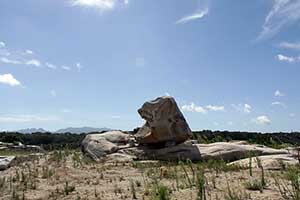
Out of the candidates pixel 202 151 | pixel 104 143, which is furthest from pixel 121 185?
pixel 104 143

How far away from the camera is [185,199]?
7465 mm

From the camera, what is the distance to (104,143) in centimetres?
1917

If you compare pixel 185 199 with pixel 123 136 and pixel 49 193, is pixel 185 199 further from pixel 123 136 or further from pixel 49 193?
pixel 123 136

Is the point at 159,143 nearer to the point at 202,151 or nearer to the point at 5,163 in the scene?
the point at 202,151

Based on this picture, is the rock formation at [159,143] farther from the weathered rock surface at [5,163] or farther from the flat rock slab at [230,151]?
the weathered rock surface at [5,163]

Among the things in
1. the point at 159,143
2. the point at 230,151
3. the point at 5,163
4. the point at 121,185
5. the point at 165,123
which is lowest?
the point at 121,185

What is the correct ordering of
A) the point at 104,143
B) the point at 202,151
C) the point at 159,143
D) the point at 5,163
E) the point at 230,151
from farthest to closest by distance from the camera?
Answer: the point at 104,143 < the point at 159,143 < the point at 202,151 < the point at 230,151 < the point at 5,163

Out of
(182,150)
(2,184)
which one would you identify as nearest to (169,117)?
(182,150)


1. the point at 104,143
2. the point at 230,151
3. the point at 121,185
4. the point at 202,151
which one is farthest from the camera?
the point at 104,143

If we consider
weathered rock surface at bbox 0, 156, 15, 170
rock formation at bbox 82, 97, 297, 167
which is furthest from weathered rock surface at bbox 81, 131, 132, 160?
weathered rock surface at bbox 0, 156, 15, 170

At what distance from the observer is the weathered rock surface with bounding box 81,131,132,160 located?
60.4ft

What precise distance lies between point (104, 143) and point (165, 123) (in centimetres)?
308

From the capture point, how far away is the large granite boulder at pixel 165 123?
60.7ft

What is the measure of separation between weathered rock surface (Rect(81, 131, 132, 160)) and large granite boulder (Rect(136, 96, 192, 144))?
129 centimetres
